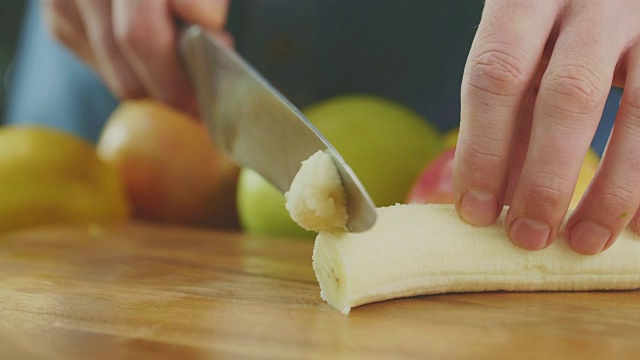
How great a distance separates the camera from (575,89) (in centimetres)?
70

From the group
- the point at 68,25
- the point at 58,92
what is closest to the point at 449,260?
the point at 68,25

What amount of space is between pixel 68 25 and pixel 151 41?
36 cm

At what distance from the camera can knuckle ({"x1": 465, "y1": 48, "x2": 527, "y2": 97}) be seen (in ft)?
2.33

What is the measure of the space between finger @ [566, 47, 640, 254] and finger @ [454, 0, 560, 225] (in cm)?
9

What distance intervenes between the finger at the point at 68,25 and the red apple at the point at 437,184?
826 mm

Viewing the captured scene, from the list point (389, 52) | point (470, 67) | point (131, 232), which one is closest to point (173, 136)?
point (131, 232)

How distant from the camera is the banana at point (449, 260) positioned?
72 cm

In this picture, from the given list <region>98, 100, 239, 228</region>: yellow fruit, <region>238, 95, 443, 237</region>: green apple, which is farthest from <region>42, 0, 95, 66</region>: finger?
<region>238, 95, 443, 237</region>: green apple

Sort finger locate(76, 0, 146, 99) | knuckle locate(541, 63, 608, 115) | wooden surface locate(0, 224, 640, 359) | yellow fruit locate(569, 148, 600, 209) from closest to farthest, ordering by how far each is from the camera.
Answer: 1. wooden surface locate(0, 224, 640, 359)
2. knuckle locate(541, 63, 608, 115)
3. yellow fruit locate(569, 148, 600, 209)
4. finger locate(76, 0, 146, 99)

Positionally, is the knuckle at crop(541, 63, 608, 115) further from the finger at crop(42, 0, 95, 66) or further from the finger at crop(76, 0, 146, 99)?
the finger at crop(42, 0, 95, 66)

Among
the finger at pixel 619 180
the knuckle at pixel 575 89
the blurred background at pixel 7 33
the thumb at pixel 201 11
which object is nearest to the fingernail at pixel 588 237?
the finger at pixel 619 180

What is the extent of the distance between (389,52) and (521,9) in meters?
0.81

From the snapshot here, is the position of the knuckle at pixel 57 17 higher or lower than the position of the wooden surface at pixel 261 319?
higher

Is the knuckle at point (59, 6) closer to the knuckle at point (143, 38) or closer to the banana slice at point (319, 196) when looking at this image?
the knuckle at point (143, 38)
